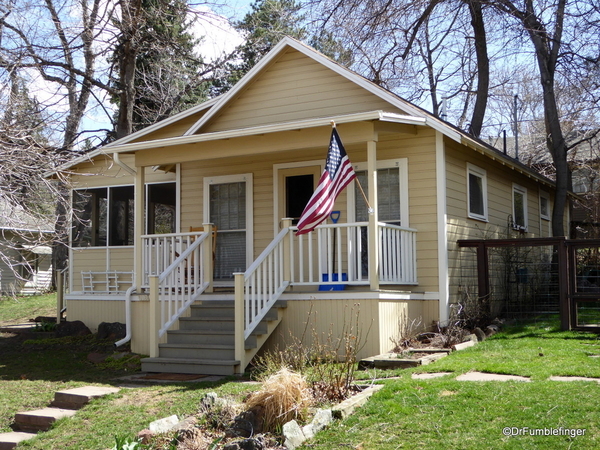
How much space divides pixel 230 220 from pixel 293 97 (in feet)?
8.50

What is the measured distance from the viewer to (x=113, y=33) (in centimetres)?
1633

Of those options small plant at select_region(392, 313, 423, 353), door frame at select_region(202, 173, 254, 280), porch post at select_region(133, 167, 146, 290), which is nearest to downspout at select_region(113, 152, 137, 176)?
porch post at select_region(133, 167, 146, 290)

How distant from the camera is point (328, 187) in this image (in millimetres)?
9125

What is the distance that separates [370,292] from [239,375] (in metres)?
2.15

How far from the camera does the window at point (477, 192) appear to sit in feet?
40.7

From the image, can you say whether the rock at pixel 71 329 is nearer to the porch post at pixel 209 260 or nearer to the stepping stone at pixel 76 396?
the porch post at pixel 209 260

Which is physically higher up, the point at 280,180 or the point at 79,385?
the point at 280,180

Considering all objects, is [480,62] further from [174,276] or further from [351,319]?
[351,319]

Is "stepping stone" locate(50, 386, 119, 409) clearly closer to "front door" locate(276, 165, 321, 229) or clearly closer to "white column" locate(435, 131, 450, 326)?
"front door" locate(276, 165, 321, 229)

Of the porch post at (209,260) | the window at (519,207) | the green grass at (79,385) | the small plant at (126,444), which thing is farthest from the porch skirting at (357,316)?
the window at (519,207)

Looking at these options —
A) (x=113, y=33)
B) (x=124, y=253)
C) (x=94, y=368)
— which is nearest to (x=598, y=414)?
(x=94, y=368)

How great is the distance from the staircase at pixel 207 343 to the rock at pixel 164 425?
2.75 m

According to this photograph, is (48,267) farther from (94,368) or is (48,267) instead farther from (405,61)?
A: (94,368)

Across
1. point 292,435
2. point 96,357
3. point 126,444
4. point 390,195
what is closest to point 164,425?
point 126,444
